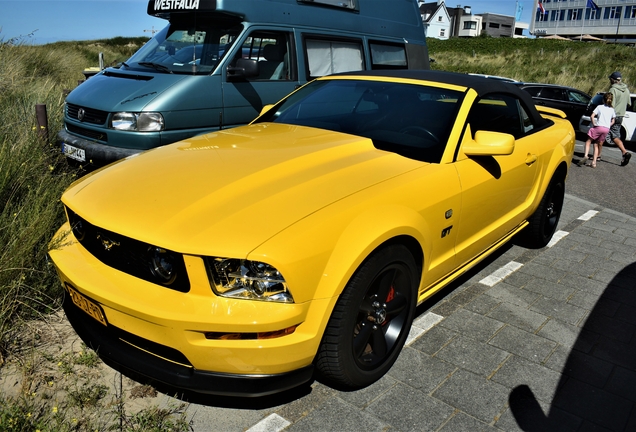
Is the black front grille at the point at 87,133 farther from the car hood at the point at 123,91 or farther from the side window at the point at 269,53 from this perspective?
the side window at the point at 269,53

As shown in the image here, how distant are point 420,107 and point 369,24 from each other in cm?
488

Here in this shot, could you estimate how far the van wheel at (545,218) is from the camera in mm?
4984

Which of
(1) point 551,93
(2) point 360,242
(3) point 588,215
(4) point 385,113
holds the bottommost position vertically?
(3) point 588,215

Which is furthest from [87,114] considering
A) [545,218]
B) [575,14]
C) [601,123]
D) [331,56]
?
[575,14]

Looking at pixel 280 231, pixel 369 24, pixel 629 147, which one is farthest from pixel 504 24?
pixel 280 231

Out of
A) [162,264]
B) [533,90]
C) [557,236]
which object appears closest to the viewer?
[162,264]

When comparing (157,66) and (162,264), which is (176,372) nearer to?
(162,264)

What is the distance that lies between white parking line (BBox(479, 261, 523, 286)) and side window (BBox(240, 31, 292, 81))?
12.0 ft

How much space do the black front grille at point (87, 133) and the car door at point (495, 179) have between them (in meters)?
3.86

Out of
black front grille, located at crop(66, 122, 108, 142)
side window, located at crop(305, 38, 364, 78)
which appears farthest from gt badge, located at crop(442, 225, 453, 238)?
side window, located at crop(305, 38, 364, 78)

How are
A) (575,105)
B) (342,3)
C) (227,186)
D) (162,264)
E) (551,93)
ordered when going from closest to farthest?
1. (162,264)
2. (227,186)
3. (342,3)
4. (575,105)
5. (551,93)

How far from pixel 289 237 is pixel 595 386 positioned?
2.08m

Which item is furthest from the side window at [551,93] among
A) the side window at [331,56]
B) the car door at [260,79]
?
the car door at [260,79]

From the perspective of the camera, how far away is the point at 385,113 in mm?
3812
